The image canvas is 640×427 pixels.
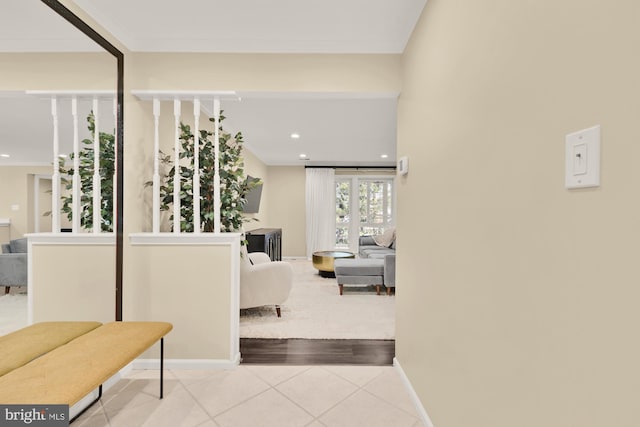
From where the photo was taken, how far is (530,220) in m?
0.95

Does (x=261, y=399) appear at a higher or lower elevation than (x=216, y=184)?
lower

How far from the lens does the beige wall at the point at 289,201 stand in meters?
8.11

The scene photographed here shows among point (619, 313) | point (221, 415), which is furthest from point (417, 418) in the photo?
point (619, 313)

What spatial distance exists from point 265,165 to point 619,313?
7593 mm

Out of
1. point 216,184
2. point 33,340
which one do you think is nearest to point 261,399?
point 33,340

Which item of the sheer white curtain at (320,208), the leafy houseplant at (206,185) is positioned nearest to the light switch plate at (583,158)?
the leafy houseplant at (206,185)

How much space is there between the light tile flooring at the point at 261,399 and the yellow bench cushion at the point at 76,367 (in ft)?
1.60

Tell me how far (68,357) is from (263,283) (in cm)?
203

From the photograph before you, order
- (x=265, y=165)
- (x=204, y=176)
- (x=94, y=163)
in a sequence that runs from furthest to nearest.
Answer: (x=265, y=165)
(x=204, y=176)
(x=94, y=163)

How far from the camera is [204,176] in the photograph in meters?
2.62

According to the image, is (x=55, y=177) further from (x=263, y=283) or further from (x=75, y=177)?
(x=263, y=283)

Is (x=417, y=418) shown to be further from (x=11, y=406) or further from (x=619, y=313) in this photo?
(x=11, y=406)

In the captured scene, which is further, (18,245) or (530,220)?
(18,245)

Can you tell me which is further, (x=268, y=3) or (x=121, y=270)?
(x=121, y=270)
